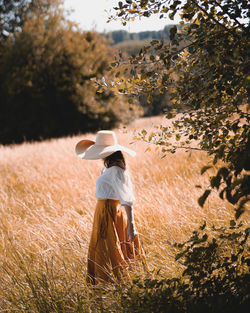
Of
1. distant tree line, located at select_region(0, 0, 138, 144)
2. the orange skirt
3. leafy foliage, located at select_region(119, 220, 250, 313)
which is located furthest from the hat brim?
distant tree line, located at select_region(0, 0, 138, 144)

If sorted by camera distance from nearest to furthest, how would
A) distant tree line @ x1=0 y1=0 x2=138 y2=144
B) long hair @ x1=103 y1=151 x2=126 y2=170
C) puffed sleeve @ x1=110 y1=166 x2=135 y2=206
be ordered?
1. puffed sleeve @ x1=110 y1=166 x2=135 y2=206
2. long hair @ x1=103 y1=151 x2=126 y2=170
3. distant tree line @ x1=0 y1=0 x2=138 y2=144

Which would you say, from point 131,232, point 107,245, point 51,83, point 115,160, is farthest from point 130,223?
point 51,83

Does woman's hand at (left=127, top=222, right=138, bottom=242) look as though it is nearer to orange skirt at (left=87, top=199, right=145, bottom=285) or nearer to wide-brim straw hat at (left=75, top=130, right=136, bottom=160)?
orange skirt at (left=87, top=199, right=145, bottom=285)

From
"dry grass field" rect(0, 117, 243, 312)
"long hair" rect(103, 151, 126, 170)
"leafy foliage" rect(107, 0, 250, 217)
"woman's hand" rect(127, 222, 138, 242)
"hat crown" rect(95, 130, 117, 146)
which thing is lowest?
"dry grass field" rect(0, 117, 243, 312)

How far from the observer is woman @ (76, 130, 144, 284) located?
2.89 metres

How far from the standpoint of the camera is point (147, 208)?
4195mm

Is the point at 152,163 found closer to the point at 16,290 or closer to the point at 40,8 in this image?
the point at 16,290

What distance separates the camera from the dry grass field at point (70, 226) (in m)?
2.68

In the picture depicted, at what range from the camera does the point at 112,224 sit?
9.84 feet

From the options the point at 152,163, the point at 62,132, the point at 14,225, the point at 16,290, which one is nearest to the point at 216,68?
the point at 16,290

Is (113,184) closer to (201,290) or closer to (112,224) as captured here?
(112,224)

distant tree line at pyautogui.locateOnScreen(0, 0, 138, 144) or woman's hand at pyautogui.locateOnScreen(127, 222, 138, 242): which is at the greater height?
distant tree line at pyautogui.locateOnScreen(0, 0, 138, 144)

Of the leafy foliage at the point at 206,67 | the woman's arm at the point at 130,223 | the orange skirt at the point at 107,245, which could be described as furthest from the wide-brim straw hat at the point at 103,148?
the leafy foliage at the point at 206,67

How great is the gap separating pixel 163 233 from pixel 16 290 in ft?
5.18
